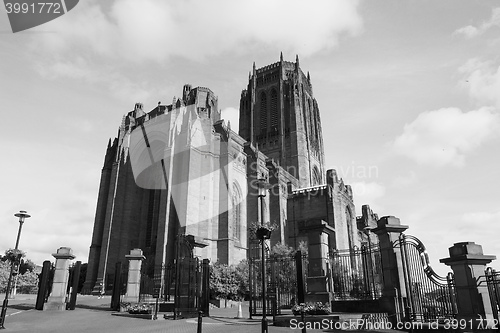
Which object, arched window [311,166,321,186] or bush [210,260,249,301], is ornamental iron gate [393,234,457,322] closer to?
bush [210,260,249,301]

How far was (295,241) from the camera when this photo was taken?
4438cm

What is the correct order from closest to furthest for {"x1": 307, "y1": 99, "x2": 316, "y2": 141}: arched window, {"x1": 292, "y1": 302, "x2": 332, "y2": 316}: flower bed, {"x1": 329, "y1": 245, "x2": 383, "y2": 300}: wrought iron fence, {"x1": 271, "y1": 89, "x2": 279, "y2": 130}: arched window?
{"x1": 292, "y1": 302, "x2": 332, "y2": 316}: flower bed
{"x1": 329, "y1": 245, "x2": 383, "y2": 300}: wrought iron fence
{"x1": 271, "y1": 89, "x2": 279, "y2": 130}: arched window
{"x1": 307, "y1": 99, "x2": 316, "y2": 141}: arched window

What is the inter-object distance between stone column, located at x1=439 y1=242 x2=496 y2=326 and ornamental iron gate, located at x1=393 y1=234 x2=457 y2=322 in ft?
2.67

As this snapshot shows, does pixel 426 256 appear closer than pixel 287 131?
Yes

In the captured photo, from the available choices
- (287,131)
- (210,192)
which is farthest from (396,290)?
(287,131)

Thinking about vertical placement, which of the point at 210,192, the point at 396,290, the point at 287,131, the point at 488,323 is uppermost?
the point at 287,131

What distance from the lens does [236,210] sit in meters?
38.2

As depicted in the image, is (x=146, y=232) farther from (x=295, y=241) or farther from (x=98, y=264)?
(x=295, y=241)

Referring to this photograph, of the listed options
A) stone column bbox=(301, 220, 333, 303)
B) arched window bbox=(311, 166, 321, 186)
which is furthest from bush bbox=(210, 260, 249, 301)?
arched window bbox=(311, 166, 321, 186)

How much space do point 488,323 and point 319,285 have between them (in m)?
5.45

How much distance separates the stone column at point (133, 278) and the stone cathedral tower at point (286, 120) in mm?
42367

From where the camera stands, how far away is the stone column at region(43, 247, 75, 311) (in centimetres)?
1650

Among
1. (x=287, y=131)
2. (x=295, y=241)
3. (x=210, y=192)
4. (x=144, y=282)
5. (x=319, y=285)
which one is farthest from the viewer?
(x=287, y=131)

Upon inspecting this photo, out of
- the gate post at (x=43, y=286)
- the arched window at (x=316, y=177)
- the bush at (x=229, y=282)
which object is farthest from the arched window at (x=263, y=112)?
the gate post at (x=43, y=286)
